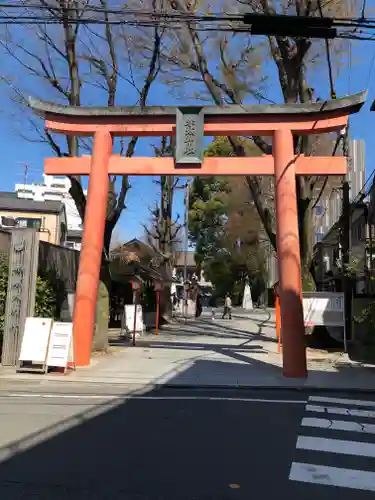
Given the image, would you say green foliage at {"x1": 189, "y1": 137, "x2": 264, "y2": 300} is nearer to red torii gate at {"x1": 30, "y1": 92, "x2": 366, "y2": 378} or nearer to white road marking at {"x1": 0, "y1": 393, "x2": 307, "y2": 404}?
red torii gate at {"x1": 30, "y1": 92, "x2": 366, "y2": 378}

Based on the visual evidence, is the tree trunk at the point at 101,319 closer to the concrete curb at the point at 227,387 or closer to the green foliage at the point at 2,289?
the green foliage at the point at 2,289

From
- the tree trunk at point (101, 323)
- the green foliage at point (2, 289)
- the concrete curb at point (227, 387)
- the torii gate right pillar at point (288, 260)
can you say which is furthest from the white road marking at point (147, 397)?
the tree trunk at point (101, 323)

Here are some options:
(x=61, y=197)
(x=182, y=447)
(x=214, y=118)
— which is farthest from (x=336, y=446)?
(x=61, y=197)

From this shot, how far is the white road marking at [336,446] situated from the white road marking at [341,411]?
171 centimetres

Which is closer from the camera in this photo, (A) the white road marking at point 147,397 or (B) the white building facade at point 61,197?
(A) the white road marking at point 147,397

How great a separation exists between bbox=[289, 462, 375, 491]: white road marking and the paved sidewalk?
5.03m

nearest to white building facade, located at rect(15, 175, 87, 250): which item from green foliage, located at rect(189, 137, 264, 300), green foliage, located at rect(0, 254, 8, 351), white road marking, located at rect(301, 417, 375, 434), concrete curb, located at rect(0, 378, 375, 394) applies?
green foliage, located at rect(189, 137, 264, 300)

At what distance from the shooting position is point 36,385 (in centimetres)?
987

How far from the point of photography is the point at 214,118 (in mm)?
12508

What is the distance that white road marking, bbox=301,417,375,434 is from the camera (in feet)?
22.7

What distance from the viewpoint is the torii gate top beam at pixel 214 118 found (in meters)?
12.1

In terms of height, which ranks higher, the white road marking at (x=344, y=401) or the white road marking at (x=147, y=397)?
the white road marking at (x=344, y=401)

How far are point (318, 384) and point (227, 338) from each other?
9.54m

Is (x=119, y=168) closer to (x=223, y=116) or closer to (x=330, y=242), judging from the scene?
(x=223, y=116)
